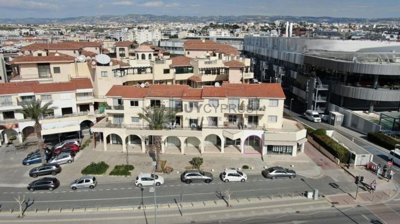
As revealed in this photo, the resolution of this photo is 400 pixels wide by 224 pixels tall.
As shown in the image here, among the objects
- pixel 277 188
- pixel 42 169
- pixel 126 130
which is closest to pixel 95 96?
pixel 126 130

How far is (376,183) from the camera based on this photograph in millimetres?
45562

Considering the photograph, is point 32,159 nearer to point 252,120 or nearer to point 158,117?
point 158,117

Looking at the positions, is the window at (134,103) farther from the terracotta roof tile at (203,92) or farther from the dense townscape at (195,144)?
the terracotta roof tile at (203,92)

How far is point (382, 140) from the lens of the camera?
59344 millimetres

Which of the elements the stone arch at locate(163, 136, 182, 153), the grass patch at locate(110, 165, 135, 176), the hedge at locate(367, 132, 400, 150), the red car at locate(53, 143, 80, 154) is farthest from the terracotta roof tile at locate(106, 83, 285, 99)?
the hedge at locate(367, 132, 400, 150)

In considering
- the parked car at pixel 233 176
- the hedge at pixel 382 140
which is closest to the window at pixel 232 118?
the parked car at pixel 233 176

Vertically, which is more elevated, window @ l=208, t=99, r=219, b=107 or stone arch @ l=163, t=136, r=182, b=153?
window @ l=208, t=99, r=219, b=107

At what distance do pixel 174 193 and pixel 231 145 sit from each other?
18.4 meters

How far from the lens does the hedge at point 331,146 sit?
5181 centimetres

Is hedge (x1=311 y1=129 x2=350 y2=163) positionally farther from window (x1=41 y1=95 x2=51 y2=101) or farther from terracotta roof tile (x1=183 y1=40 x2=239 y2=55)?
window (x1=41 y1=95 x2=51 y2=101)

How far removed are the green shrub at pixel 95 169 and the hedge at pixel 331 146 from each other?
3565cm

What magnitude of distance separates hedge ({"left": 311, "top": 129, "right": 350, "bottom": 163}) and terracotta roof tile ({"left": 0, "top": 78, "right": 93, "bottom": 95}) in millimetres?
44059

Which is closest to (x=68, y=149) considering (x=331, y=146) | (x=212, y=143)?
(x=212, y=143)

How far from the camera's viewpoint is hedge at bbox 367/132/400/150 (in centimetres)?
5736
